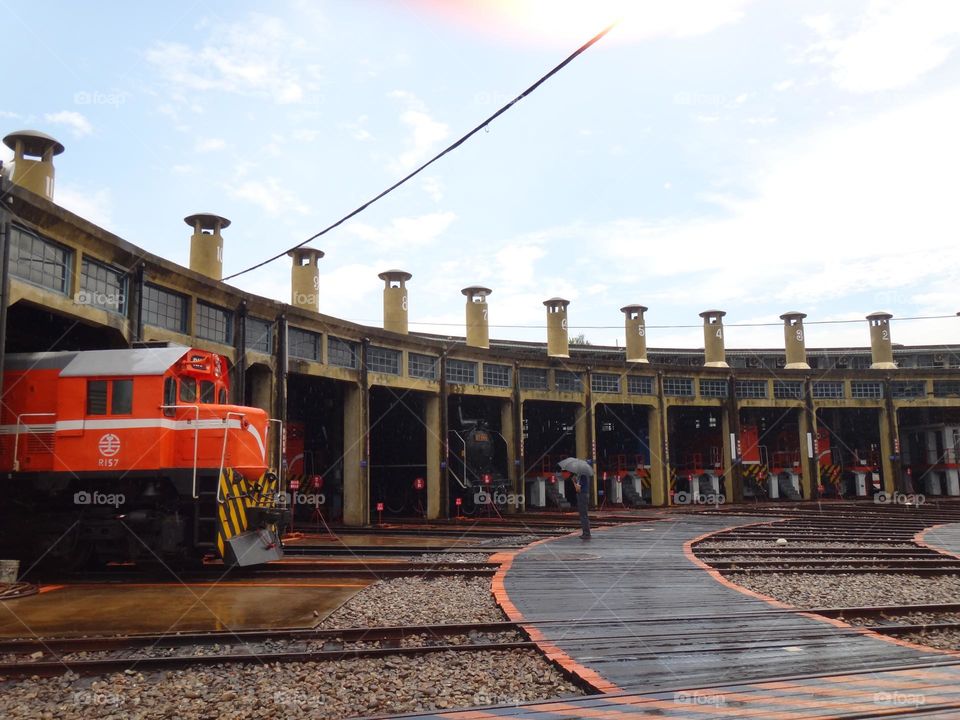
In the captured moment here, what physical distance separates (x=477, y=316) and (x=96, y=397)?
1824cm

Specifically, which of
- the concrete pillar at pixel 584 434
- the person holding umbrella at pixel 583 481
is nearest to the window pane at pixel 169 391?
the person holding umbrella at pixel 583 481

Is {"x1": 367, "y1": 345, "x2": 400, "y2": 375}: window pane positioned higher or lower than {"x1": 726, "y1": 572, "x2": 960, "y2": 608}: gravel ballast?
higher

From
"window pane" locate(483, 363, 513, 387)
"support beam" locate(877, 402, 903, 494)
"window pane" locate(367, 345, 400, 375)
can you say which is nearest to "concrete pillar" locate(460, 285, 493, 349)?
"window pane" locate(483, 363, 513, 387)

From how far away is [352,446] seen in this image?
1995 centimetres

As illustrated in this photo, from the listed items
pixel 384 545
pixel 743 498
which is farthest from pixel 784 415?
pixel 384 545

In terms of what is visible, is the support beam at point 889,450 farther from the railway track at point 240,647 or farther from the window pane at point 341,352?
the railway track at point 240,647

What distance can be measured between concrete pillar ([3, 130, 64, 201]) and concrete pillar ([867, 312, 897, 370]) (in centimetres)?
3477

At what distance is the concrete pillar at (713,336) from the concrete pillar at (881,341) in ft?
25.8

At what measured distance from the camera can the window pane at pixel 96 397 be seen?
33.6 ft

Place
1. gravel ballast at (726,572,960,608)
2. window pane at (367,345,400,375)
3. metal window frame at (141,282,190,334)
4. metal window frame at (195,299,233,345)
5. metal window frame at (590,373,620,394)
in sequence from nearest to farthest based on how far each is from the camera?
gravel ballast at (726,572,960,608) < metal window frame at (141,282,190,334) < metal window frame at (195,299,233,345) < window pane at (367,345,400,375) < metal window frame at (590,373,620,394)

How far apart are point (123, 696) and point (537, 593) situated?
4.78 metres

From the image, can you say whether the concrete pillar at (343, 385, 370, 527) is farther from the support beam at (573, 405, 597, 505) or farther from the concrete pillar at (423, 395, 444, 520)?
the support beam at (573, 405, 597, 505)

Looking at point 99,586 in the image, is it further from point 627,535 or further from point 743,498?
point 743,498

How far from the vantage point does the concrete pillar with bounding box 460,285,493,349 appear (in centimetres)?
2736
